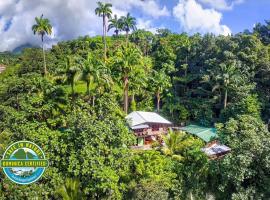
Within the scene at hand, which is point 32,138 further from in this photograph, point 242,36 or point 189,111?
point 242,36

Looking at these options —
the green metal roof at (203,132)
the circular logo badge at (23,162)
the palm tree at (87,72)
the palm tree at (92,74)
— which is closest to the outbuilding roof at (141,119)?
the green metal roof at (203,132)

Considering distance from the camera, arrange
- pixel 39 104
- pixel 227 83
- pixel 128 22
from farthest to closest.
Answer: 1. pixel 128 22
2. pixel 227 83
3. pixel 39 104

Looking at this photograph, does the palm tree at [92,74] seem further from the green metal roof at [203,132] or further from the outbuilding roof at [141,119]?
the green metal roof at [203,132]

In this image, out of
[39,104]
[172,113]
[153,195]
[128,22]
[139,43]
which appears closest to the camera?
[153,195]

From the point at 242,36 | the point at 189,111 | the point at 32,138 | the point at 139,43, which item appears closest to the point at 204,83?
the point at 189,111

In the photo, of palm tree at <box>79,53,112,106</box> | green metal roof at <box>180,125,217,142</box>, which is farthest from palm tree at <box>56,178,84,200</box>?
green metal roof at <box>180,125,217,142</box>

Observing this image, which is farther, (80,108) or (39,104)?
(39,104)

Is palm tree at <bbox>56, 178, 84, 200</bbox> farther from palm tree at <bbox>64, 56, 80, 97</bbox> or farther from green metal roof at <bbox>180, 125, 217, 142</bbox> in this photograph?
green metal roof at <bbox>180, 125, 217, 142</bbox>
